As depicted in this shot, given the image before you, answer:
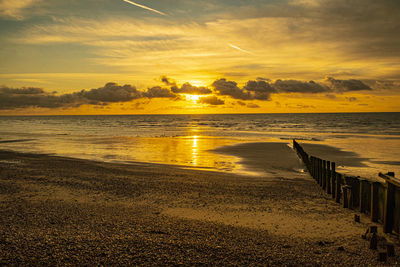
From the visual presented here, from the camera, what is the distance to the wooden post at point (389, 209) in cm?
759

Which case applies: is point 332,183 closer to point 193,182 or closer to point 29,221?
point 193,182

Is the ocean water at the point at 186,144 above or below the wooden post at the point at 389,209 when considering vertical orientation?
below

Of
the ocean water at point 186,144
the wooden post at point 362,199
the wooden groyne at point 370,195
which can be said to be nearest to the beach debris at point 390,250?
the wooden groyne at point 370,195

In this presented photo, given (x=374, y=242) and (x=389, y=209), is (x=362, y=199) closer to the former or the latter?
(x=389, y=209)

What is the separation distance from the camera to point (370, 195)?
9062mm

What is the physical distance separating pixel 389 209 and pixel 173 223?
229 inches

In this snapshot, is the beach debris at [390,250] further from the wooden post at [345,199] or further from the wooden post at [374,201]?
the wooden post at [345,199]

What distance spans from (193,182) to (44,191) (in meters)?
6.43

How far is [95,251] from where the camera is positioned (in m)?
6.49

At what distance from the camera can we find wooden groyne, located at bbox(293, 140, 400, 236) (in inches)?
298

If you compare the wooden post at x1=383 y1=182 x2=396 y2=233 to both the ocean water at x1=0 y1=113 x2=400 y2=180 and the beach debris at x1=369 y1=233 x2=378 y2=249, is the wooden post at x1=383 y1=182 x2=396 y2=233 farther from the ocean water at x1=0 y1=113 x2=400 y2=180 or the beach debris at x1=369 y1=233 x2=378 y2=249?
the ocean water at x1=0 y1=113 x2=400 y2=180

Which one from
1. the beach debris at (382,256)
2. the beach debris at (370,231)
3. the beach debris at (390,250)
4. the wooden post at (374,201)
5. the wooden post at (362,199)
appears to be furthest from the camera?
the wooden post at (362,199)

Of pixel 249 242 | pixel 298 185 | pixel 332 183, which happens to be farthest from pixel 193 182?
pixel 249 242

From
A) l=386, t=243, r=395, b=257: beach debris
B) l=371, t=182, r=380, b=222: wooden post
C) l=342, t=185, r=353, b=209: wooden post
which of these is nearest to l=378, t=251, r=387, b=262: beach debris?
l=386, t=243, r=395, b=257: beach debris
